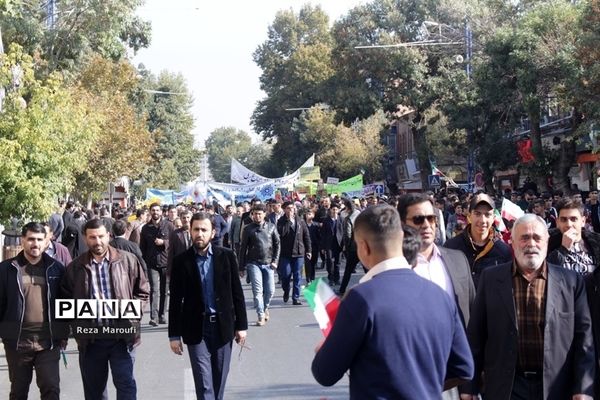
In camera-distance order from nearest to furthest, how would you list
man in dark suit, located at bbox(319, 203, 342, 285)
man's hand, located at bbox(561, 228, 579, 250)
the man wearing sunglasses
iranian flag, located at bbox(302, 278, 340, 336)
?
iranian flag, located at bbox(302, 278, 340, 336)
the man wearing sunglasses
man's hand, located at bbox(561, 228, 579, 250)
man in dark suit, located at bbox(319, 203, 342, 285)

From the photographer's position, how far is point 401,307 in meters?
3.94

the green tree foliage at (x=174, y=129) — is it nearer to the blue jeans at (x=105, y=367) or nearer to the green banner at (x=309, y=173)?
the green banner at (x=309, y=173)

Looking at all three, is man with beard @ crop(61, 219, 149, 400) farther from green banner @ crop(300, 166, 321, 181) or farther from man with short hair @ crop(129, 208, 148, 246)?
green banner @ crop(300, 166, 321, 181)

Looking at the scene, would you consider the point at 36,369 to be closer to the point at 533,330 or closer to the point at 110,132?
the point at 533,330

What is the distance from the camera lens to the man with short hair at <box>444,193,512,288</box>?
717 centimetres

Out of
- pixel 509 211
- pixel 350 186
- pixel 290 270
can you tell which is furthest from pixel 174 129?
pixel 509 211

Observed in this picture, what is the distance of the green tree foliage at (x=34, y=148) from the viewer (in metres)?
13.7

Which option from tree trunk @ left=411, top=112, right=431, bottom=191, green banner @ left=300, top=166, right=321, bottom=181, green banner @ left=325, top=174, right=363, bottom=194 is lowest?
green banner @ left=325, top=174, right=363, bottom=194

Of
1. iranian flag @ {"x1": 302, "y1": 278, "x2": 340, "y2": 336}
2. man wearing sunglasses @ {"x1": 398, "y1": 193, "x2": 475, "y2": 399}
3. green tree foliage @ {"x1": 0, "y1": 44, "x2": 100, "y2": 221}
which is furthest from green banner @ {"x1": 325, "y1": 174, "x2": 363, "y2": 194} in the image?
iranian flag @ {"x1": 302, "y1": 278, "x2": 340, "y2": 336}

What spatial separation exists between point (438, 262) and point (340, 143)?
66839mm

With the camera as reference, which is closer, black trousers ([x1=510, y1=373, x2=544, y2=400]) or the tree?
black trousers ([x1=510, y1=373, x2=544, y2=400])

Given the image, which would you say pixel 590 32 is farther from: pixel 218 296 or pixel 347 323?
pixel 347 323

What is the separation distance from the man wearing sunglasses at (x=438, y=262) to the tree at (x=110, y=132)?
30199mm

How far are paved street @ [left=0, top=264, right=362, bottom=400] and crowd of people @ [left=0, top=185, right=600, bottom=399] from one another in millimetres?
1402
